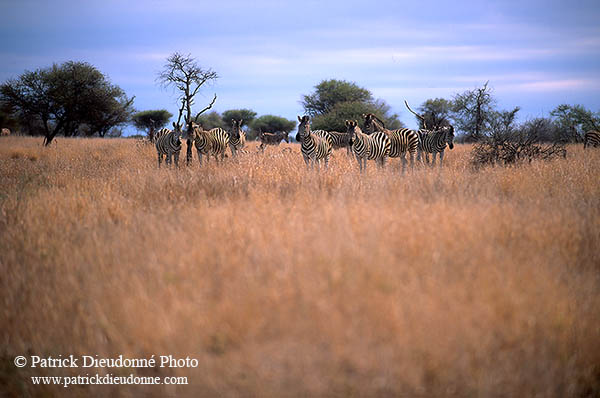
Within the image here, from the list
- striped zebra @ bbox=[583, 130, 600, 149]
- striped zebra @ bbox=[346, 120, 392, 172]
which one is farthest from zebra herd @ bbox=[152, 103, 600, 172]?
striped zebra @ bbox=[583, 130, 600, 149]

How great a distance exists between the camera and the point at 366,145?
37.2 feet

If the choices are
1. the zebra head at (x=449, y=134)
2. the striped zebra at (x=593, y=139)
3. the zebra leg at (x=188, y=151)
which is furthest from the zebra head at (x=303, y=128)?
the striped zebra at (x=593, y=139)

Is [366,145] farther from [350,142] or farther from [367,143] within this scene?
[350,142]

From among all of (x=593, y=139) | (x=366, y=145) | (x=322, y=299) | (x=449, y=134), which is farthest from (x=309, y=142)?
(x=593, y=139)

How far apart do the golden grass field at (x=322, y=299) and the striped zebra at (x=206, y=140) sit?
8.36 metres

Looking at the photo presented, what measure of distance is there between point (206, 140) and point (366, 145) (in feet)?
19.7

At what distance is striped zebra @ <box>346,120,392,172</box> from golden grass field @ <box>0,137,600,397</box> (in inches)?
244

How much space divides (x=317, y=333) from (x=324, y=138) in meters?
10.1

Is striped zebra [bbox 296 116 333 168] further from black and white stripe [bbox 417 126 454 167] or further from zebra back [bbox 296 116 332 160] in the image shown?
black and white stripe [bbox 417 126 454 167]

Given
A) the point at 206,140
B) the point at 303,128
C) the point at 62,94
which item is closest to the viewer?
the point at 303,128

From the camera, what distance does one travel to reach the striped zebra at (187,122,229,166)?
1336 centimetres

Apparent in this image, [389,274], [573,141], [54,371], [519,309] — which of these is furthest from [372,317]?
[573,141]

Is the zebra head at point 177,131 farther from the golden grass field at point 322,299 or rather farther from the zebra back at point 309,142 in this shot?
the golden grass field at point 322,299

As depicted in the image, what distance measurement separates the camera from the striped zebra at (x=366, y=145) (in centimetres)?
1130
